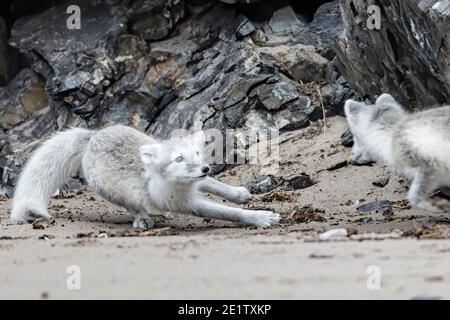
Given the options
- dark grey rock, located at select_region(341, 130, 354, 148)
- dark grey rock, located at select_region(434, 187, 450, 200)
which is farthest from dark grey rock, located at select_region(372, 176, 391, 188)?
dark grey rock, located at select_region(434, 187, 450, 200)

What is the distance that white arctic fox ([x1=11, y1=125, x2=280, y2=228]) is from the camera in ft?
24.0

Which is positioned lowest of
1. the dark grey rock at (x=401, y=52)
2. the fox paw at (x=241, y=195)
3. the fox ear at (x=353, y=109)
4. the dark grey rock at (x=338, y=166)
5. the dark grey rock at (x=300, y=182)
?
the fox paw at (x=241, y=195)

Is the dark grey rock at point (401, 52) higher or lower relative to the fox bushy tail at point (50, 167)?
higher

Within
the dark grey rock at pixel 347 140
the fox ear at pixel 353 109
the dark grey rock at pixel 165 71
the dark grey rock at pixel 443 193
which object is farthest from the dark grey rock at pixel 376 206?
the dark grey rock at pixel 165 71

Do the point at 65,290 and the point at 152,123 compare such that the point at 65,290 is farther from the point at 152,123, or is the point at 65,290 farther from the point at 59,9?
the point at 59,9

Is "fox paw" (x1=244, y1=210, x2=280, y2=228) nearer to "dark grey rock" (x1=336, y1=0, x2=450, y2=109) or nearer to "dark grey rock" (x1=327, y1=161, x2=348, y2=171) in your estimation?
Answer: "dark grey rock" (x1=336, y1=0, x2=450, y2=109)

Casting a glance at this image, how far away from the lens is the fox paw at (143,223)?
25.3 ft

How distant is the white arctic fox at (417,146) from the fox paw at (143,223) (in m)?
2.28

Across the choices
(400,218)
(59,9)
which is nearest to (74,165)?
(400,218)

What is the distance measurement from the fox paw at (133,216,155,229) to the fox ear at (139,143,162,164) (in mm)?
624

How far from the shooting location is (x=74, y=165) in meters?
8.44

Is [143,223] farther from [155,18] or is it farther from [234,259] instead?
[155,18]

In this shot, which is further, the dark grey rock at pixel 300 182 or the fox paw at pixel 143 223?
the dark grey rock at pixel 300 182

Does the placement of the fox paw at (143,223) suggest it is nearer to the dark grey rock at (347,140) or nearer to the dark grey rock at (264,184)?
the dark grey rock at (264,184)
